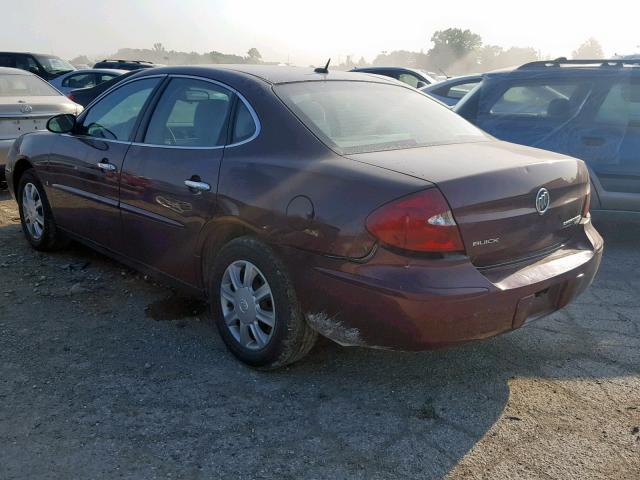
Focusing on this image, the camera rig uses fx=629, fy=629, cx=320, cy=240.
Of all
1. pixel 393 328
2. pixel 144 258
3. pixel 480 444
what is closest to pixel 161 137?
pixel 144 258

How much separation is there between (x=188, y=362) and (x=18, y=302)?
1.58 m

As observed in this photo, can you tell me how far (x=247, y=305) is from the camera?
3.33 m

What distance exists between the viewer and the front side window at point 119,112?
4.21 metres

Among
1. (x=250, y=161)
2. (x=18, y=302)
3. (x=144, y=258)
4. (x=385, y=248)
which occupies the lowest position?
(x=18, y=302)

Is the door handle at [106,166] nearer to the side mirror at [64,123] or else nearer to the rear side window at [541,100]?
the side mirror at [64,123]

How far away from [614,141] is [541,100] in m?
0.77

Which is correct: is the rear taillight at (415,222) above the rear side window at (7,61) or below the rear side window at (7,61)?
below

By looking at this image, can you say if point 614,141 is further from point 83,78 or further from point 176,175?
point 83,78

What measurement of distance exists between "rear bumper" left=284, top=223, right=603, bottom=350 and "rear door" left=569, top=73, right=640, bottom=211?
2.82 meters

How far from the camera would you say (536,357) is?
11.8ft

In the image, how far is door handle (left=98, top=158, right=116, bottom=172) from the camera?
4148 millimetres

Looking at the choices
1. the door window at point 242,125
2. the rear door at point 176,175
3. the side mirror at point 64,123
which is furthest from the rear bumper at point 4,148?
the door window at point 242,125

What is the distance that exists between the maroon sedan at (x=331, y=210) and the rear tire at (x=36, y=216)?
0.97 meters

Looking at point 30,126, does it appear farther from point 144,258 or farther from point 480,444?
point 480,444
